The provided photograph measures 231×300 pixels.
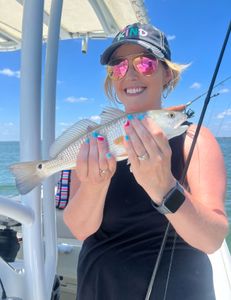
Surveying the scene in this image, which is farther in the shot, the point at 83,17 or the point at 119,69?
the point at 83,17

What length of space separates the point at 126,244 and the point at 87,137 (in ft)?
1.67

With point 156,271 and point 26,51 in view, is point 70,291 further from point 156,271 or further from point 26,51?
point 26,51

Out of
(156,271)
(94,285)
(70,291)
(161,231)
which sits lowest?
(70,291)

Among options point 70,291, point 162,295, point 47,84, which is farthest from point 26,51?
point 70,291

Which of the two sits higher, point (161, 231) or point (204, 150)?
point (204, 150)

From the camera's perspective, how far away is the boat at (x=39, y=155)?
1515 millimetres

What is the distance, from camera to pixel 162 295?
4.59 ft

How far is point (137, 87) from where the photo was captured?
1.56m

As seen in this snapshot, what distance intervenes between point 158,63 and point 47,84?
0.77 m

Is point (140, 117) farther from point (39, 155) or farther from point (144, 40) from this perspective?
point (39, 155)

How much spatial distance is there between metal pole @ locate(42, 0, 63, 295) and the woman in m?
0.28

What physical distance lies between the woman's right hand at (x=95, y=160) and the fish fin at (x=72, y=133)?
2.7 inches

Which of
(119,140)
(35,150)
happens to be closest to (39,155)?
(35,150)

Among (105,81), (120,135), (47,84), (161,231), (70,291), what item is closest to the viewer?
(120,135)
